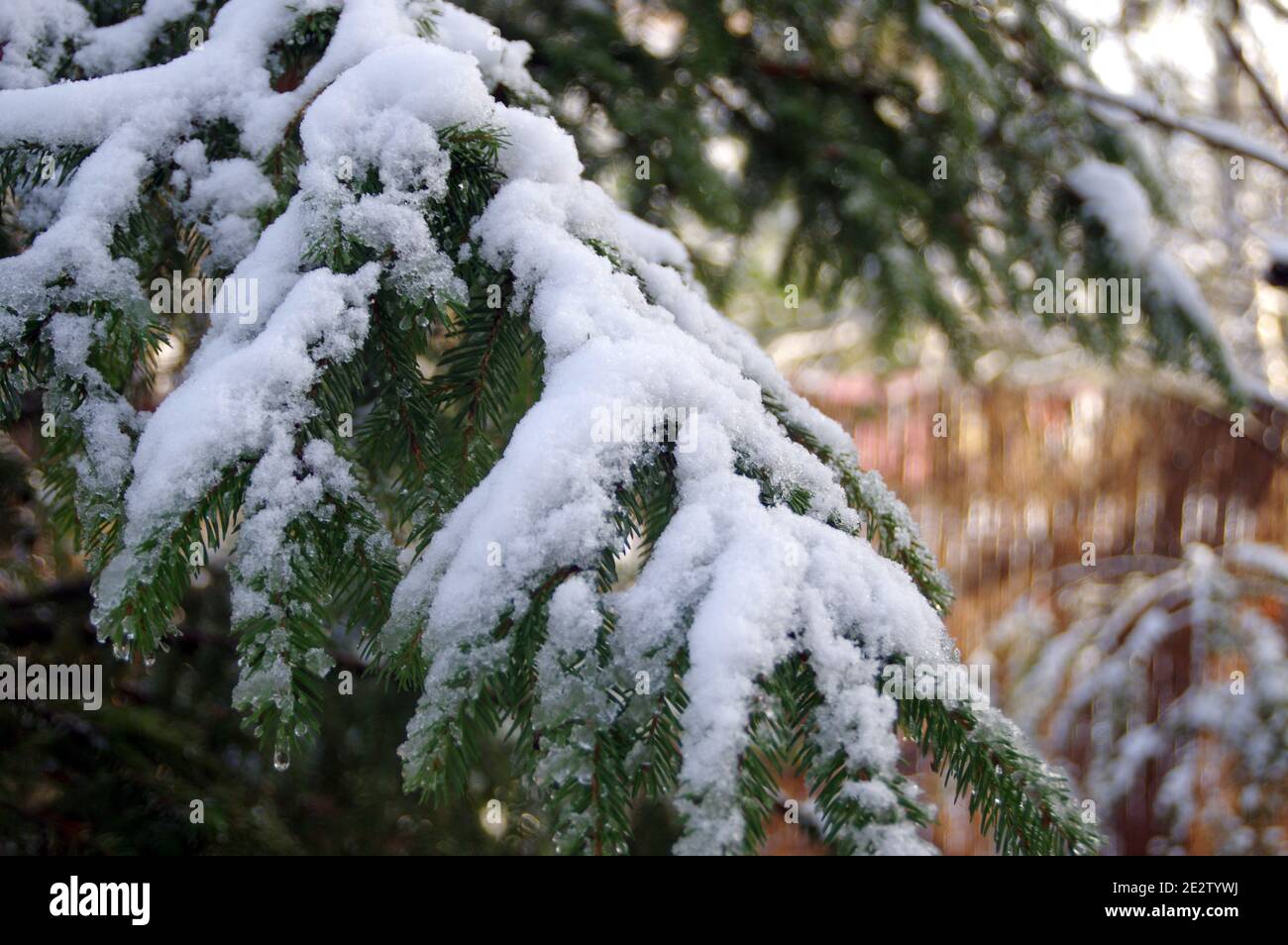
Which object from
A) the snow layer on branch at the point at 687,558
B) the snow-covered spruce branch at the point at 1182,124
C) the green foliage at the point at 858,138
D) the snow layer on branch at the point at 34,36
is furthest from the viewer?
the snow-covered spruce branch at the point at 1182,124

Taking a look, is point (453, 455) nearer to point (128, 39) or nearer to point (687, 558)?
point (687, 558)

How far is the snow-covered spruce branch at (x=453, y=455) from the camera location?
738mm

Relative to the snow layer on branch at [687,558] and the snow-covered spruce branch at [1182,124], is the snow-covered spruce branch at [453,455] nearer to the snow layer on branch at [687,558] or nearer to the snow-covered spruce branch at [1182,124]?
the snow layer on branch at [687,558]

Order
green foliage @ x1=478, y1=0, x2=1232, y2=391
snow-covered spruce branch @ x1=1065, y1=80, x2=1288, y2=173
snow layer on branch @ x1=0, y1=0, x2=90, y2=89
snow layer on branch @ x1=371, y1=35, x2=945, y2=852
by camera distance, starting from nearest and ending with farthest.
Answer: snow layer on branch @ x1=371, y1=35, x2=945, y2=852
snow layer on branch @ x1=0, y1=0, x2=90, y2=89
green foliage @ x1=478, y1=0, x2=1232, y2=391
snow-covered spruce branch @ x1=1065, y1=80, x2=1288, y2=173

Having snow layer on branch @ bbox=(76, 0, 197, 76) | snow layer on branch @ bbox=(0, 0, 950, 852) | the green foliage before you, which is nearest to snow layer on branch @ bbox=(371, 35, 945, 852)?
snow layer on branch @ bbox=(0, 0, 950, 852)

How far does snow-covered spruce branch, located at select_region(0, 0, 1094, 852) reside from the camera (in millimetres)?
738

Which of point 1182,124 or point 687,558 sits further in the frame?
point 1182,124

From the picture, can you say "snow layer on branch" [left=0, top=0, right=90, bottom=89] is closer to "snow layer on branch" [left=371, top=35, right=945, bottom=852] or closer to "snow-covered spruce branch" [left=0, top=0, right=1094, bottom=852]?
"snow-covered spruce branch" [left=0, top=0, right=1094, bottom=852]

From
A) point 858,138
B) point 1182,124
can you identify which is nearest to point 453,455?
point 858,138

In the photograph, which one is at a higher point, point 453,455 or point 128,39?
point 128,39

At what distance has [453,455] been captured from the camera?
1.05 m

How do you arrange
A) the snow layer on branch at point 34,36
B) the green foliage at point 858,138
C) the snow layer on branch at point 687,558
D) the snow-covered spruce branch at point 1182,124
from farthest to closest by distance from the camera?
the snow-covered spruce branch at point 1182,124, the green foliage at point 858,138, the snow layer on branch at point 34,36, the snow layer on branch at point 687,558

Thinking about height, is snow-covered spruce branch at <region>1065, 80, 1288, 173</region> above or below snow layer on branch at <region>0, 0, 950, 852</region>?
above

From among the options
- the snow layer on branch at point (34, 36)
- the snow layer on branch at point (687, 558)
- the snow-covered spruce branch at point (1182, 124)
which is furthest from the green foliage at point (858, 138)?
the snow layer on branch at point (687, 558)
